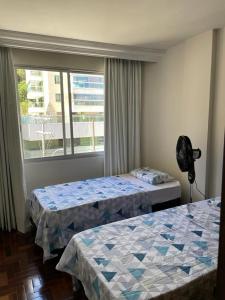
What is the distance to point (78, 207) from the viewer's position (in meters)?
2.36

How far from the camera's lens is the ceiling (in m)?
1.89

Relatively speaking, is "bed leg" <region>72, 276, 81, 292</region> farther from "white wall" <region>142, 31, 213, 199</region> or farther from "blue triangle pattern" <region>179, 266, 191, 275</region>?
"white wall" <region>142, 31, 213, 199</region>

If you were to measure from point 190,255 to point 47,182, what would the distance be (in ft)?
7.70

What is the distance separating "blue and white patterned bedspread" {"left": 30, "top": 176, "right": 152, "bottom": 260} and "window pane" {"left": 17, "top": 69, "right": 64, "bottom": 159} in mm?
719

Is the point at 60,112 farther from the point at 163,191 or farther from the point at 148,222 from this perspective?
the point at 148,222

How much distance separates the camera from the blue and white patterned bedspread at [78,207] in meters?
2.24

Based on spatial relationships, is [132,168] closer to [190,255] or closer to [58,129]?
[58,129]

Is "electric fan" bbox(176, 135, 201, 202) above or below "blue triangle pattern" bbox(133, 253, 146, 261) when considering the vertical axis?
above

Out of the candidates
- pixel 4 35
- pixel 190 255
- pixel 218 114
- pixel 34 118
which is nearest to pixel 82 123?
pixel 34 118

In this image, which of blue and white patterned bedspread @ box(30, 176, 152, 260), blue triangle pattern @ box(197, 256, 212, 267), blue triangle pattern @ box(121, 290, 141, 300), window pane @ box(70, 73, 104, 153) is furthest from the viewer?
window pane @ box(70, 73, 104, 153)

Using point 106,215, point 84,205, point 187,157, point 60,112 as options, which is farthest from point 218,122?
point 60,112

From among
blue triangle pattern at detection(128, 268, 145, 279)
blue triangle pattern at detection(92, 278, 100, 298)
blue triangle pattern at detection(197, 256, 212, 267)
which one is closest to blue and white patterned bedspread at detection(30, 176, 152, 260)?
blue triangle pattern at detection(92, 278, 100, 298)

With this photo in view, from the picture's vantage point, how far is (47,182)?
3305 millimetres

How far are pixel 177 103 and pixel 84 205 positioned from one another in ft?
6.23
